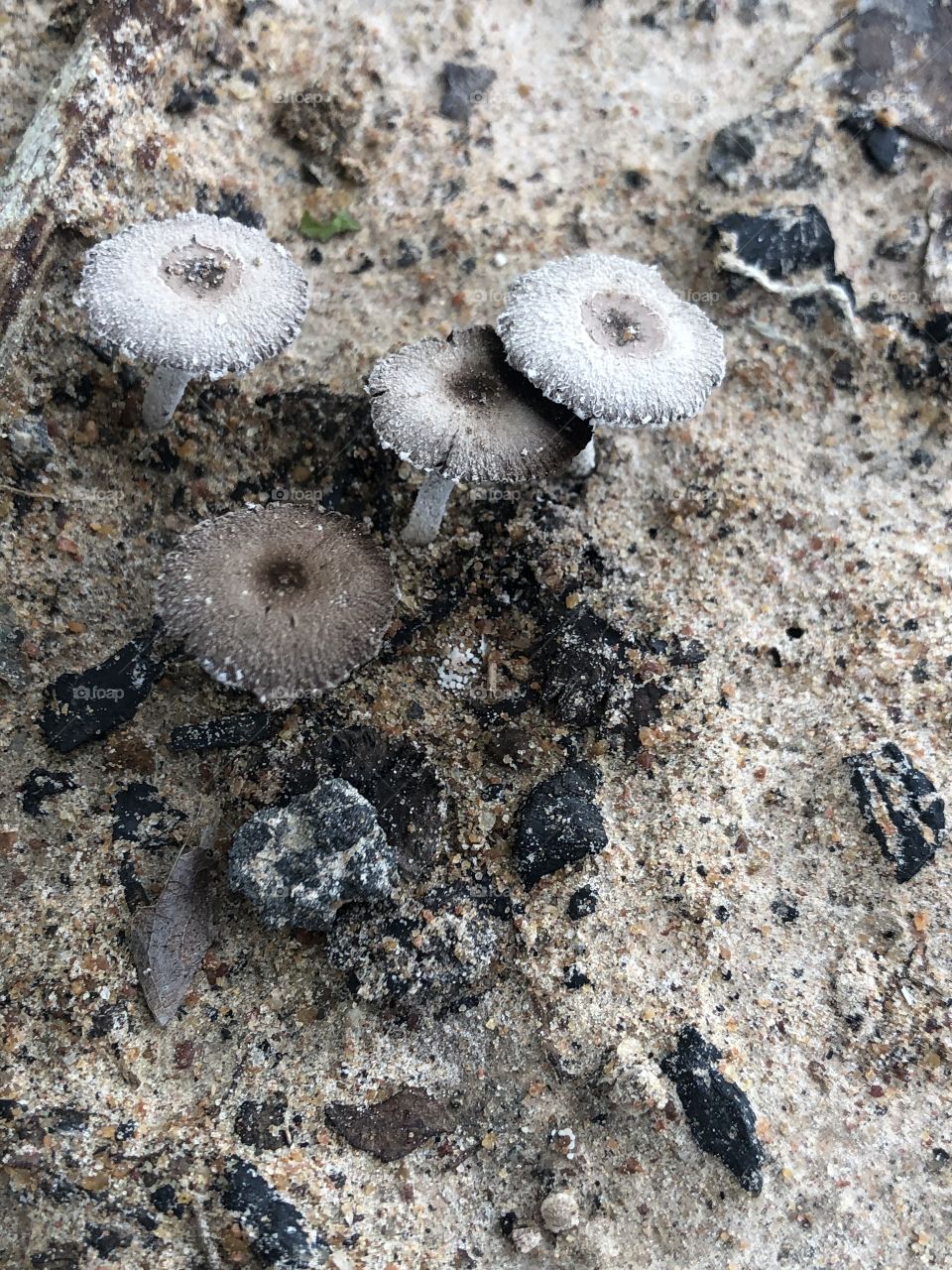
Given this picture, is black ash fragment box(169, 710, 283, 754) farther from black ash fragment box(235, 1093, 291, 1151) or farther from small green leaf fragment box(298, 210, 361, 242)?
small green leaf fragment box(298, 210, 361, 242)

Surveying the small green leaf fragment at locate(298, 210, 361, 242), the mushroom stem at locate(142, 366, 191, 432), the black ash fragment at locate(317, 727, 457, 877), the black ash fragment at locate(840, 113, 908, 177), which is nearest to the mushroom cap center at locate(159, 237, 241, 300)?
the mushroom stem at locate(142, 366, 191, 432)

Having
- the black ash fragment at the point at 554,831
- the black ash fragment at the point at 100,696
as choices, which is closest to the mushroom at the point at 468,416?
the black ash fragment at the point at 554,831

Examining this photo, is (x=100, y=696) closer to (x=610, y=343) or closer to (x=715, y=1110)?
(x=610, y=343)

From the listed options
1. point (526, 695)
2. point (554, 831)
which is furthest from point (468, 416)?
point (554, 831)

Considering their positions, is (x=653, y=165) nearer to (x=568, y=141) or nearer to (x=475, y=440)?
(x=568, y=141)

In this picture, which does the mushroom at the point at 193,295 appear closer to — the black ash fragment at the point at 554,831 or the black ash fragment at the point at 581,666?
the black ash fragment at the point at 581,666

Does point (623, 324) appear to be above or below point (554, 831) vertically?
above
